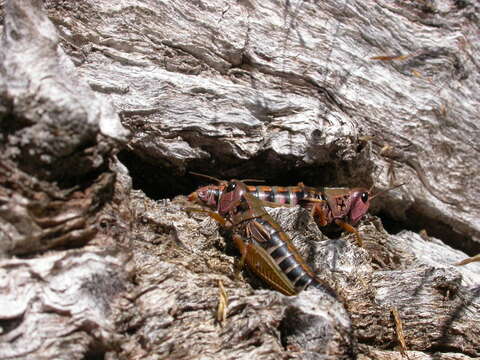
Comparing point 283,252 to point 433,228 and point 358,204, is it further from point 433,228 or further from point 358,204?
point 433,228

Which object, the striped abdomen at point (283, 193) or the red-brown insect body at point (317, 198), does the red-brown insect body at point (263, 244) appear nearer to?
the red-brown insect body at point (317, 198)

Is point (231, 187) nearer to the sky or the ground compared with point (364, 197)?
nearer to the ground

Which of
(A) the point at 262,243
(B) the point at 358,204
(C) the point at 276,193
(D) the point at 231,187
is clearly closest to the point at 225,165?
(D) the point at 231,187

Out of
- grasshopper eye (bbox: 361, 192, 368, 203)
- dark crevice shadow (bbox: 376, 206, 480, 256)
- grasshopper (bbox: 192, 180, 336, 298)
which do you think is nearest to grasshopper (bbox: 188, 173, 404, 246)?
grasshopper eye (bbox: 361, 192, 368, 203)

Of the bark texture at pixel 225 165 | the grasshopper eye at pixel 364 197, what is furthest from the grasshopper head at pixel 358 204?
the bark texture at pixel 225 165

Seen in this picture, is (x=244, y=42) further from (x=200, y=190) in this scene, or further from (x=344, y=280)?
(x=344, y=280)

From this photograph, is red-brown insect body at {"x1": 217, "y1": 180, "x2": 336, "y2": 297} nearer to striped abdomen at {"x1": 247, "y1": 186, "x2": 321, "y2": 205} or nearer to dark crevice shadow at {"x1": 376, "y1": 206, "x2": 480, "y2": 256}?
striped abdomen at {"x1": 247, "y1": 186, "x2": 321, "y2": 205}

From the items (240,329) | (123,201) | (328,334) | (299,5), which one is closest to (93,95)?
(123,201)
